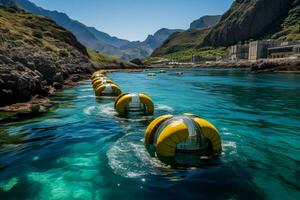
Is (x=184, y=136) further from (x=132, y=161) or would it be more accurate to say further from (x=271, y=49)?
(x=271, y=49)

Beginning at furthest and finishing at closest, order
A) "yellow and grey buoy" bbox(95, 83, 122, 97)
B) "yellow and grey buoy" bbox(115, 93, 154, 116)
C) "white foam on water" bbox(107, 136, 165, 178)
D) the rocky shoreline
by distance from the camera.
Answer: "yellow and grey buoy" bbox(95, 83, 122, 97), the rocky shoreline, "yellow and grey buoy" bbox(115, 93, 154, 116), "white foam on water" bbox(107, 136, 165, 178)

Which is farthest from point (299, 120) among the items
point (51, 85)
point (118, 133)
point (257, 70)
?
point (257, 70)

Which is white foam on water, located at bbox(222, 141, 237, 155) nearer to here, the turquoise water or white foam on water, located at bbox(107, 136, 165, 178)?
the turquoise water

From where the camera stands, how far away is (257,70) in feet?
387

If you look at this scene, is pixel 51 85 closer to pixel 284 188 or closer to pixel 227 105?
pixel 227 105

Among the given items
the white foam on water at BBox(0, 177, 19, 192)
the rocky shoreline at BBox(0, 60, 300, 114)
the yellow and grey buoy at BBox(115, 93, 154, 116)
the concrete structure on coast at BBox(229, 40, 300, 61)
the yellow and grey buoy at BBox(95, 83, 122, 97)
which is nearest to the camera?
the white foam on water at BBox(0, 177, 19, 192)

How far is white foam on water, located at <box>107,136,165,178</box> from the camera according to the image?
12644mm

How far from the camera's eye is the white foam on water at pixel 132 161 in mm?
12644

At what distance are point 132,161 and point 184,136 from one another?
2.58 meters

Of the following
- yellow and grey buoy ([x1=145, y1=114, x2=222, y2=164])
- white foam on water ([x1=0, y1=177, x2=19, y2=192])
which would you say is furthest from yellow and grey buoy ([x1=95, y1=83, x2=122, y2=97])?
white foam on water ([x1=0, y1=177, x2=19, y2=192])

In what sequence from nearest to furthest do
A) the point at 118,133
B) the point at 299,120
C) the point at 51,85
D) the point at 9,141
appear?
the point at 9,141 < the point at 118,133 < the point at 299,120 < the point at 51,85

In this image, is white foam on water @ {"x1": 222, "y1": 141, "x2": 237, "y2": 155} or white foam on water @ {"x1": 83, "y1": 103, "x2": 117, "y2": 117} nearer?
white foam on water @ {"x1": 222, "y1": 141, "x2": 237, "y2": 155}

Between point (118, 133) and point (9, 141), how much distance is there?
19.8 feet

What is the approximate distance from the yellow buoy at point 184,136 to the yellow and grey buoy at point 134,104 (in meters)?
8.58
